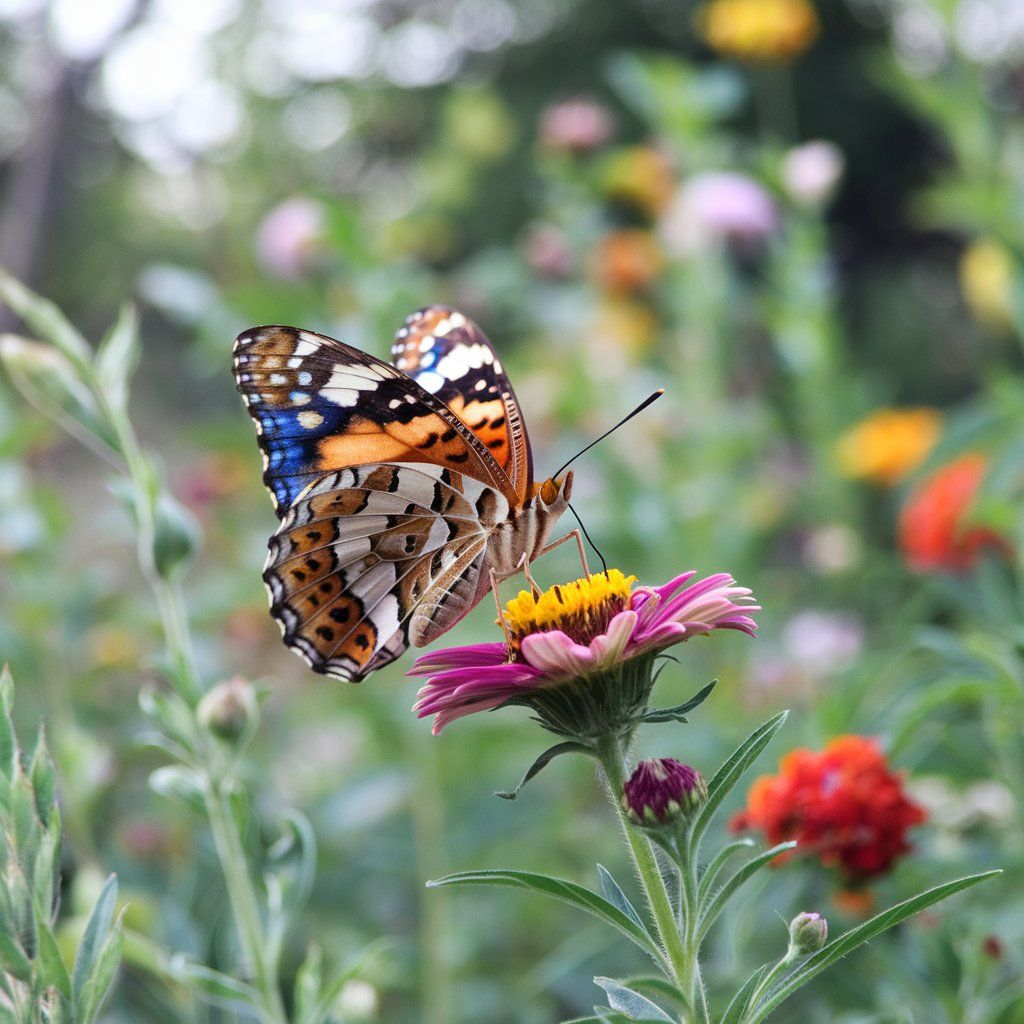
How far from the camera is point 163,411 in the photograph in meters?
8.78

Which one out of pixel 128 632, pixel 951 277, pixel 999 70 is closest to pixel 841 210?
pixel 951 277

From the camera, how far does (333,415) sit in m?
1.26

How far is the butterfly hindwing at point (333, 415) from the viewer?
122 cm

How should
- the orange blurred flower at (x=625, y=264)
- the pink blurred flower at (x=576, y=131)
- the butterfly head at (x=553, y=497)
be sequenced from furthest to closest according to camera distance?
1. the orange blurred flower at (x=625, y=264)
2. the pink blurred flower at (x=576, y=131)
3. the butterfly head at (x=553, y=497)

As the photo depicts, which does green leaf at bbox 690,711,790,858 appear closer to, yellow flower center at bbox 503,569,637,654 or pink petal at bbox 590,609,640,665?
pink petal at bbox 590,609,640,665

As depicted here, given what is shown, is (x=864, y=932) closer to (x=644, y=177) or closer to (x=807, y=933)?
(x=807, y=933)

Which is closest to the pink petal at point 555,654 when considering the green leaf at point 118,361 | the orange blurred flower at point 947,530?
the green leaf at point 118,361

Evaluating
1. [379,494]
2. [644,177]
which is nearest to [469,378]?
[379,494]

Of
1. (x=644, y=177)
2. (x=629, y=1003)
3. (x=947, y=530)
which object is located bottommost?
(x=947, y=530)

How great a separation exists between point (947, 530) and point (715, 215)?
1.42m

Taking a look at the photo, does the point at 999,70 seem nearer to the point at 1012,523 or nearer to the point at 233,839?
the point at 1012,523

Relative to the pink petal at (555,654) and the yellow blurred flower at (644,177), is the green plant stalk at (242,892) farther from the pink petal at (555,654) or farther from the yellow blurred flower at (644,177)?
the yellow blurred flower at (644,177)

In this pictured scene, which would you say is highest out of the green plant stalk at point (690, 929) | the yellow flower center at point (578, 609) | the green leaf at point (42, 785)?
the green leaf at point (42, 785)

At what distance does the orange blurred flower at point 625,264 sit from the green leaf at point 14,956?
3.05 meters
